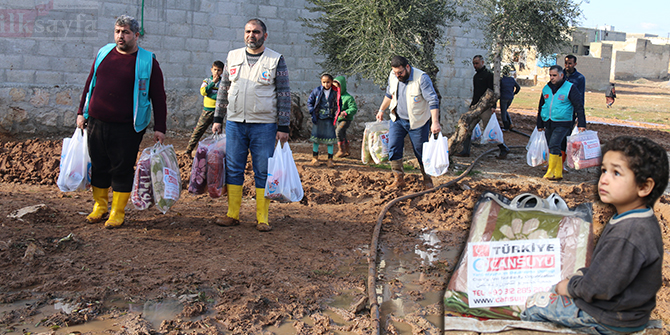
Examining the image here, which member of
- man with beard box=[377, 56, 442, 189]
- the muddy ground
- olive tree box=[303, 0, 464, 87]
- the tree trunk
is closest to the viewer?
the muddy ground

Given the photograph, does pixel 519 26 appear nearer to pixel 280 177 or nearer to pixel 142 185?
pixel 280 177

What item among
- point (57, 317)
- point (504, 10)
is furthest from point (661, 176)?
point (504, 10)

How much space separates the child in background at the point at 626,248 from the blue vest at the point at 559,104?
632cm

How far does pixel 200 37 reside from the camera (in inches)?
414

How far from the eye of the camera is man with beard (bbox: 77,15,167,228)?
4.76m

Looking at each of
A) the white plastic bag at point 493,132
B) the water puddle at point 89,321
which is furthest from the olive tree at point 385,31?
the water puddle at point 89,321

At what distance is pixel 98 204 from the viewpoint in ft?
16.8

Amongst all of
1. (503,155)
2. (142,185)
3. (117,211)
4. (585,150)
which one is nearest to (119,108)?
(142,185)

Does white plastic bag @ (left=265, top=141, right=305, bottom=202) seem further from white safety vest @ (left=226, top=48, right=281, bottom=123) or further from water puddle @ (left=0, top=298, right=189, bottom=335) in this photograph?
water puddle @ (left=0, top=298, right=189, bottom=335)

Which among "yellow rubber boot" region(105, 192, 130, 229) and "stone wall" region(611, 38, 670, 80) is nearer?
"yellow rubber boot" region(105, 192, 130, 229)

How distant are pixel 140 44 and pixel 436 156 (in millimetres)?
6380

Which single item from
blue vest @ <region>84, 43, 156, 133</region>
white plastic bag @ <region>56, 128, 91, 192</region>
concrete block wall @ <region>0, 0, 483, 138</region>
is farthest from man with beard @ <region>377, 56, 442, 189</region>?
concrete block wall @ <region>0, 0, 483, 138</region>

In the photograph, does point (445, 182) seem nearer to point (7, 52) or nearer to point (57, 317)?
point (57, 317)

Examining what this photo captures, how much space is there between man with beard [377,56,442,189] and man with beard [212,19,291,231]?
2.17m
